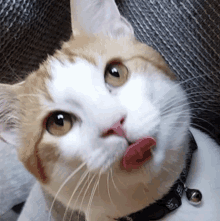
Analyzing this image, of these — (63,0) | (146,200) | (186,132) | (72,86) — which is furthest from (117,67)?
(63,0)

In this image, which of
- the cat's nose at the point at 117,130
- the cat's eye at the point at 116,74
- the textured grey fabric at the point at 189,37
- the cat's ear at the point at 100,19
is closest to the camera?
the cat's nose at the point at 117,130

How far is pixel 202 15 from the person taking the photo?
0.86 meters

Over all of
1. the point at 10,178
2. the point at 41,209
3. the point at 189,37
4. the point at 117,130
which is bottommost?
the point at 41,209

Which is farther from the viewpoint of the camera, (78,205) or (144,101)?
(78,205)

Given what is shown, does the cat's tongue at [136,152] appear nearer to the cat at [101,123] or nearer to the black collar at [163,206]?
the cat at [101,123]

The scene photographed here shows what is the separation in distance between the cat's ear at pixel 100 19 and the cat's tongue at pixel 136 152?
388 millimetres

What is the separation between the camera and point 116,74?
0.65m

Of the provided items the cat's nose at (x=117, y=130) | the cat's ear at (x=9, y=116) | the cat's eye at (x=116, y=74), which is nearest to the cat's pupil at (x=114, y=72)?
the cat's eye at (x=116, y=74)

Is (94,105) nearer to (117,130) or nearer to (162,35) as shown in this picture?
(117,130)

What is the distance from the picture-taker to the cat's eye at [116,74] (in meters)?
0.64

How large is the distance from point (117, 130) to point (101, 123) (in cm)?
4

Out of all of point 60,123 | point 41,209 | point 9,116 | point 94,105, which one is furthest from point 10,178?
point 94,105

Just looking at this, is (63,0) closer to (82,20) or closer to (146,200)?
(82,20)

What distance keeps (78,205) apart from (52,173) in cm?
13
